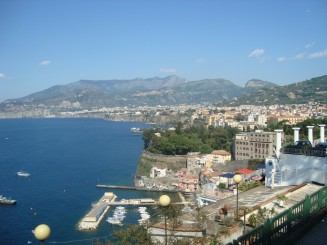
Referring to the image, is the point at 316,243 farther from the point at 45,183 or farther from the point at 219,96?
the point at 219,96

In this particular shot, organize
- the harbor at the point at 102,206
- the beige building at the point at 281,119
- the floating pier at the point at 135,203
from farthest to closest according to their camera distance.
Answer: the beige building at the point at 281,119 → the floating pier at the point at 135,203 → the harbor at the point at 102,206

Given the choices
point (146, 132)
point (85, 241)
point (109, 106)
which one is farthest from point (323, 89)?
point (109, 106)

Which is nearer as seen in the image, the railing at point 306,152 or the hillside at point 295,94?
the railing at point 306,152

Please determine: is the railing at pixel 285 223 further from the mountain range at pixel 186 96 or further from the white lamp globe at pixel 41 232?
the mountain range at pixel 186 96

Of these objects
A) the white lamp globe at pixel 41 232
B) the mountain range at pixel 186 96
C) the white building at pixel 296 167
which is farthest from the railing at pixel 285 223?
the mountain range at pixel 186 96

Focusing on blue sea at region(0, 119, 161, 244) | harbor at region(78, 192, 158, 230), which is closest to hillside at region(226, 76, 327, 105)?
blue sea at region(0, 119, 161, 244)

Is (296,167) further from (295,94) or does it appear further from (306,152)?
(295,94)

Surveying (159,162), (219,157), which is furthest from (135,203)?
(159,162)
